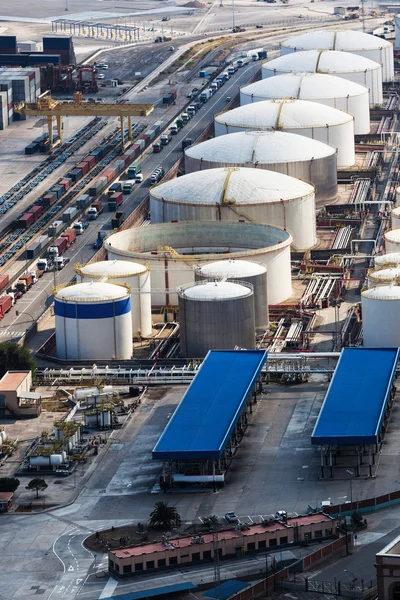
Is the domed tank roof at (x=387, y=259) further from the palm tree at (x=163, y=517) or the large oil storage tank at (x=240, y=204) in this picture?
the palm tree at (x=163, y=517)

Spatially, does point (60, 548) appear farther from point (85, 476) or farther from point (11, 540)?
point (85, 476)

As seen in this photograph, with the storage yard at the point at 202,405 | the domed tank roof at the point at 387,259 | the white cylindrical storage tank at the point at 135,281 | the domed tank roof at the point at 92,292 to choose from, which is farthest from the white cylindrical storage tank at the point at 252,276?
the domed tank roof at the point at 387,259

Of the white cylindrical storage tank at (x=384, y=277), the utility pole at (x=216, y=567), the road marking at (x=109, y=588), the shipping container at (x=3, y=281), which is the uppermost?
the white cylindrical storage tank at (x=384, y=277)

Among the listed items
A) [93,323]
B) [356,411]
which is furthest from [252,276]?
[356,411]

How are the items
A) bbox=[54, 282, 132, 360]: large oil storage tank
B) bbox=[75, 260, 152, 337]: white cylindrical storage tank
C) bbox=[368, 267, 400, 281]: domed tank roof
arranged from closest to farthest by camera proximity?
bbox=[54, 282, 132, 360]: large oil storage tank
bbox=[368, 267, 400, 281]: domed tank roof
bbox=[75, 260, 152, 337]: white cylindrical storage tank

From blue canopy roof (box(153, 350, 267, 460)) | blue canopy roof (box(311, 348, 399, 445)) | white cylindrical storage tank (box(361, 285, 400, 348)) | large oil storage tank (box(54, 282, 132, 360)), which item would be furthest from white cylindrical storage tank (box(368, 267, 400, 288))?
large oil storage tank (box(54, 282, 132, 360))

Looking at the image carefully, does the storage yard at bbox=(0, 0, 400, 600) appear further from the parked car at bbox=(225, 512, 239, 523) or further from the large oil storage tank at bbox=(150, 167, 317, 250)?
the large oil storage tank at bbox=(150, 167, 317, 250)

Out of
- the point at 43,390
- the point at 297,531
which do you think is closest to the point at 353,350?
the point at 43,390
